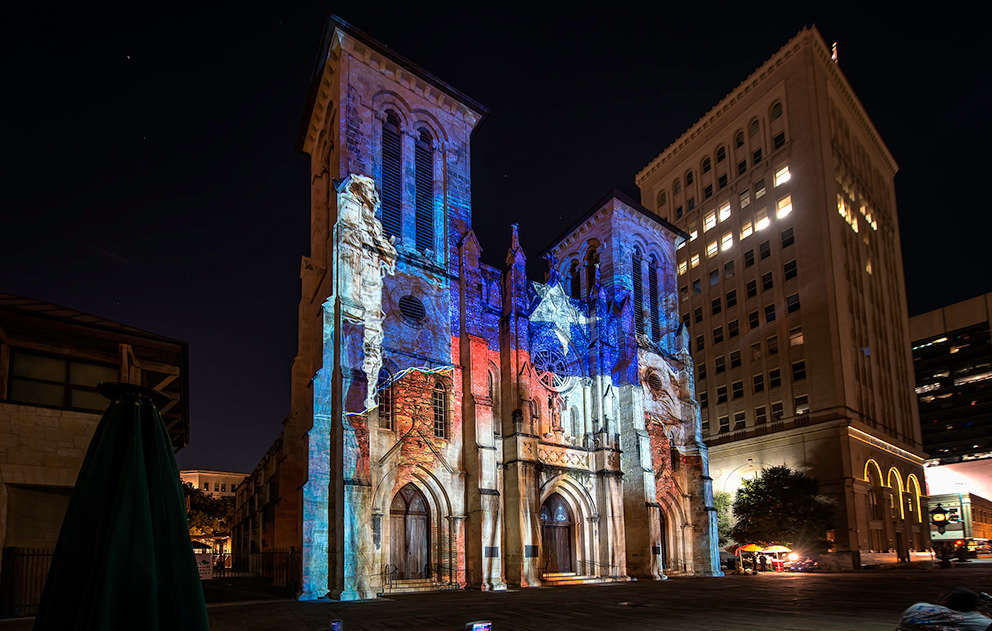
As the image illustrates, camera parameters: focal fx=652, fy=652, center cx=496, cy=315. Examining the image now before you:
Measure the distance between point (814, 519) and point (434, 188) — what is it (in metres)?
34.2

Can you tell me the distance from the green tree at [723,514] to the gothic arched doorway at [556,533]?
2132cm

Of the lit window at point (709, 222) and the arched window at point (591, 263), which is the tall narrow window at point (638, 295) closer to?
the arched window at point (591, 263)

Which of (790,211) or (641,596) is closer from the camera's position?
(641,596)

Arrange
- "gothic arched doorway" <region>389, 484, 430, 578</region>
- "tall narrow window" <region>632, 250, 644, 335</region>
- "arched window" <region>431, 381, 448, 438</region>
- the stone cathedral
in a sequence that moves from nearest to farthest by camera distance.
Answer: the stone cathedral → "gothic arched doorway" <region>389, 484, 430, 578</region> → "arched window" <region>431, 381, 448, 438</region> → "tall narrow window" <region>632, 250, 644, 335</region>

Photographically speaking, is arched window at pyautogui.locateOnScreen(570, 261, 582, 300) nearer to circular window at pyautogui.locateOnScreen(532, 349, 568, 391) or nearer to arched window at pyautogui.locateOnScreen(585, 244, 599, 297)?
arched window at pyautogui.locateOnScreen(585, 244, 599, 297)

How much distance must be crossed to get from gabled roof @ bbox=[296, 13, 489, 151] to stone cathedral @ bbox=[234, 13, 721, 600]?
12 cm

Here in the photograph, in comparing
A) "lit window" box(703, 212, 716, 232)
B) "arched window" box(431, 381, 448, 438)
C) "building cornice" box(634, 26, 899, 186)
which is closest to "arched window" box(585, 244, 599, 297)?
"arched window" box(431, 381, 448, 438)

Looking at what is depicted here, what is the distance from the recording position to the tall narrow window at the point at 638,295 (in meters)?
41.8

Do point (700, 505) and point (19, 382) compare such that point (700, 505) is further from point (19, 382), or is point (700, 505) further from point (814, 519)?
point (19, 382)

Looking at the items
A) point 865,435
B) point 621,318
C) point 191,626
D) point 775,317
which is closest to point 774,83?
point 775,317

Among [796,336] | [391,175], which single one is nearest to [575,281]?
[391,175]

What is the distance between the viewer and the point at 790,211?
2319 inches

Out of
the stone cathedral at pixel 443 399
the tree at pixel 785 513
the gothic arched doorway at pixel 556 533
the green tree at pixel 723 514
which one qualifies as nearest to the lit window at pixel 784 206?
the tree at pixel 785 513

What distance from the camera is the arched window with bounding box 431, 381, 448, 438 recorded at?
95.3ft
